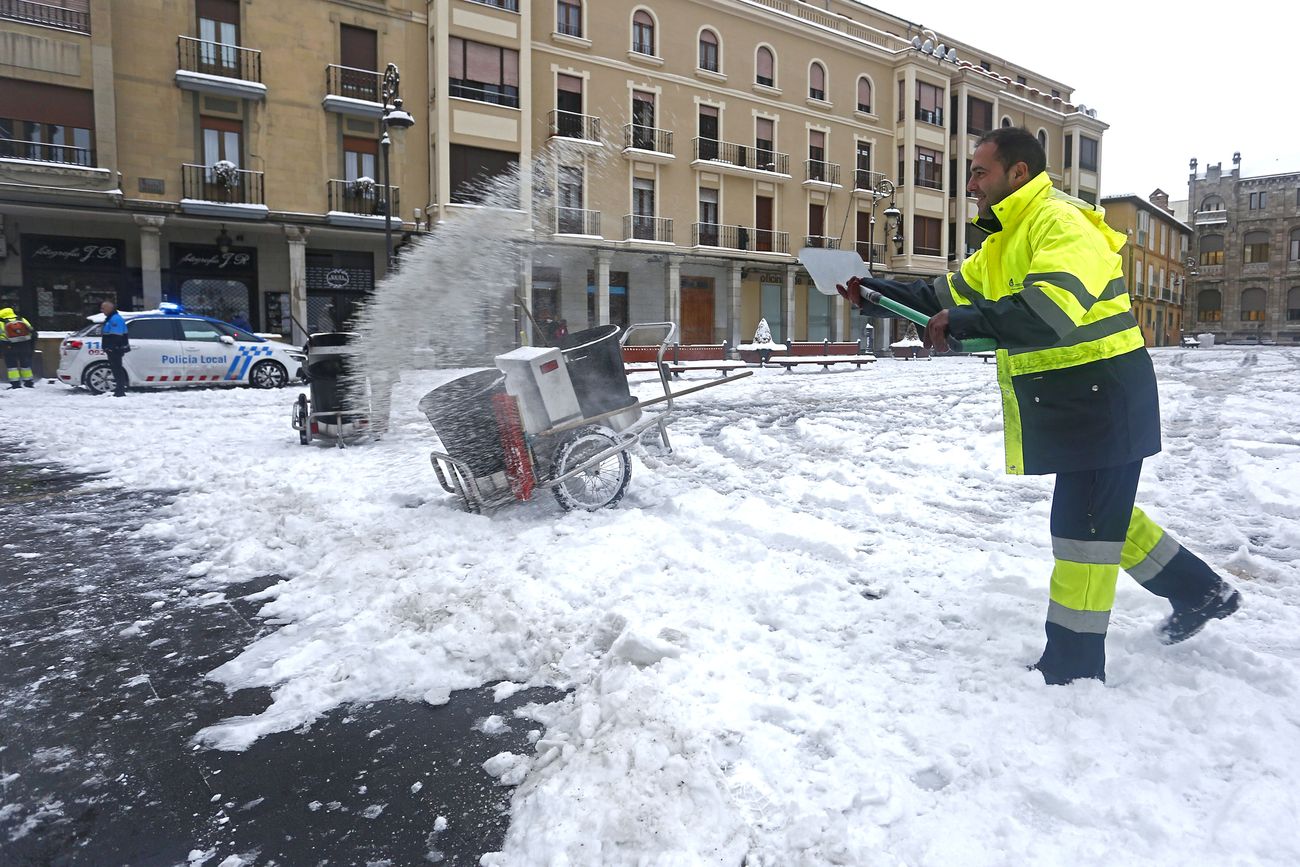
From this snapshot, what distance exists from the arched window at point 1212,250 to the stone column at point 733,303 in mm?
59214

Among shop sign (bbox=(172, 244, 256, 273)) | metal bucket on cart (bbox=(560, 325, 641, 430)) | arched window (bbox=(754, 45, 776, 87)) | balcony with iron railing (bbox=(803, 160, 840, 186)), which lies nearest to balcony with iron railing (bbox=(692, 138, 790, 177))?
balcony with iron railing (bbox=(803, 160, 840, 186))

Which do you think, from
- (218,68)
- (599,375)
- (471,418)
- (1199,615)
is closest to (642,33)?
(218,68)

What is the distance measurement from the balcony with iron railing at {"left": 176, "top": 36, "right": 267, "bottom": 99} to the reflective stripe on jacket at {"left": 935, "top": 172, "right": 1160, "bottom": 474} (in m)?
A: 24.7

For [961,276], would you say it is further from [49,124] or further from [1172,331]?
[1172,331]

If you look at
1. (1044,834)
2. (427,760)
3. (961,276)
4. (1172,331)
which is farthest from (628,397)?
(1172,331)

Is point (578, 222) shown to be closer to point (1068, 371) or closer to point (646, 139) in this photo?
point (646, 139)

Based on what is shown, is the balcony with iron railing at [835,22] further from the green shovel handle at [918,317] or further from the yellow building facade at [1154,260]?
the green shovel handle at [918,317]

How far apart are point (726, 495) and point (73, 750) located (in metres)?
3.83

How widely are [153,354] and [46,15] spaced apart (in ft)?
40.3

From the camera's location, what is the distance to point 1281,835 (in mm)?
1745

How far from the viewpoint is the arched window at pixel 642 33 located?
95.2 feet

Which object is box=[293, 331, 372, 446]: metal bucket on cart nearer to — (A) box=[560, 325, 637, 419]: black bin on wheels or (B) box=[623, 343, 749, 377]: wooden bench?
(A) box=[560, 325, 637, 419]: black bin on wheels

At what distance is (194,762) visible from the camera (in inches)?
91.0

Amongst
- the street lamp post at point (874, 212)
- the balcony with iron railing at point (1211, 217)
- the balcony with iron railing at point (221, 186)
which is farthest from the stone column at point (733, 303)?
the balcony with iron railing at point (1211, 217)
